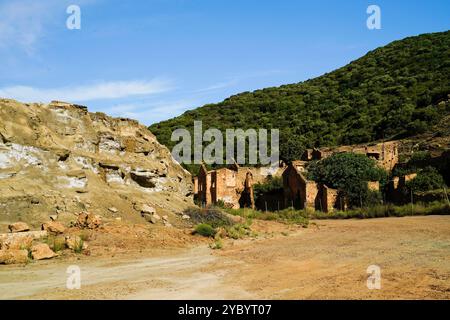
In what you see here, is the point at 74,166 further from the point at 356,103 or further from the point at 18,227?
the point at 356,103

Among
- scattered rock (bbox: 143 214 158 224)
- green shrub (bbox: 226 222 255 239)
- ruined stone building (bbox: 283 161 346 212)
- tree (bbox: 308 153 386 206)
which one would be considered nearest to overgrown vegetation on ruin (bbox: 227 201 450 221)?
ruined stone building (bbox: 283 161 346 212)

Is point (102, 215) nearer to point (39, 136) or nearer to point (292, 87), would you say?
point (39, 136)

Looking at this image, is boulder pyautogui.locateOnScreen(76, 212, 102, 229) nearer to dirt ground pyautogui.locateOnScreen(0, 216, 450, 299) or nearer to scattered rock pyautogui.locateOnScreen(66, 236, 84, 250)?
scattered rock pyautogui.locateOnScreen(66, 236, 84, 250)

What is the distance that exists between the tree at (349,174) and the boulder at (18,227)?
26576 millimetres

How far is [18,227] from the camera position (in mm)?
12992

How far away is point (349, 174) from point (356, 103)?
34187 mm

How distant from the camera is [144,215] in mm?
17828

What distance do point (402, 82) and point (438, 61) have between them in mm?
6675

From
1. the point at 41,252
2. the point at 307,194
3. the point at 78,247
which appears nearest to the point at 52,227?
the point at 78,247

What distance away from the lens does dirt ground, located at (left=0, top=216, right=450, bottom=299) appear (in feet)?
25.5

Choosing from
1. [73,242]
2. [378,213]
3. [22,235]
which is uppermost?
[22,235]

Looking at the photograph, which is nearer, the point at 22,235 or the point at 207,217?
the point at 22,235

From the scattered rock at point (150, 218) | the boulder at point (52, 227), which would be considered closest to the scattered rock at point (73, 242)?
the boulder at point (52, 227)
